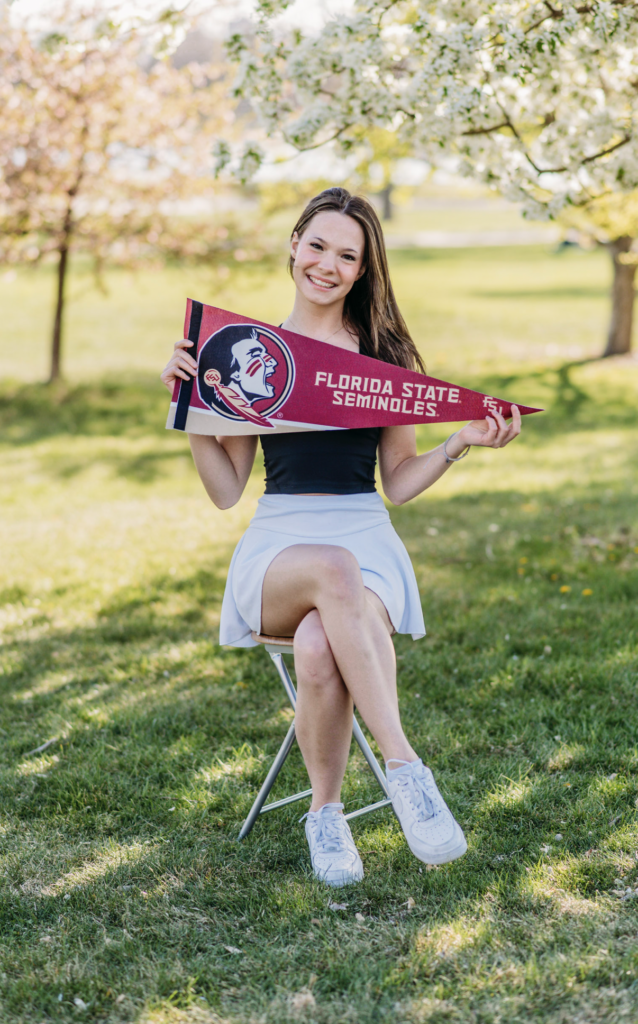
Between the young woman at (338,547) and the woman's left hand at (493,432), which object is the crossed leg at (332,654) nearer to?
the young woman at (338,547)

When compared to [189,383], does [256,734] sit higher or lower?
lower

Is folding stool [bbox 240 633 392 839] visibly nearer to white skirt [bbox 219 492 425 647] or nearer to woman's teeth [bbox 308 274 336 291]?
white skirt [bbox 219 492 425 647]

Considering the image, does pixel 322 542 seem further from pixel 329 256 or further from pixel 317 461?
pixel 329 256

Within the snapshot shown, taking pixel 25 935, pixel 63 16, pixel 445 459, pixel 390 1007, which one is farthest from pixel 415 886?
pixel 63 16

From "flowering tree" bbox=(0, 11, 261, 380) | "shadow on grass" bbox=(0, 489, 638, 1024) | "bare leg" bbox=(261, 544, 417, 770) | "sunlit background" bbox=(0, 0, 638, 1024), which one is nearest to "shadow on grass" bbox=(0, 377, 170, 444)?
"sunlit background" bbox=(0, 0, 638, 1024)

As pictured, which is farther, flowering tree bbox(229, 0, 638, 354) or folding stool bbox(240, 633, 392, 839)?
flowering tree bbox(229, 0, 638, 354)

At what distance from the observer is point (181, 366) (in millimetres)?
2758

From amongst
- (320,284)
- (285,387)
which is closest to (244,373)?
(285,387)

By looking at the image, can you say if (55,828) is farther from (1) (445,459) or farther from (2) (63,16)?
(2) (63,16)

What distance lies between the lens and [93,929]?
2414 millimetres

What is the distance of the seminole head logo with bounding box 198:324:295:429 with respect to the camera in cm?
279

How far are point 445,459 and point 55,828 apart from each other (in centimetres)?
164

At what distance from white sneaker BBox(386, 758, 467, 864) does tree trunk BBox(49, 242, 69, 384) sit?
30.5ft

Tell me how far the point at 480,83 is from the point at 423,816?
9.16 feet
